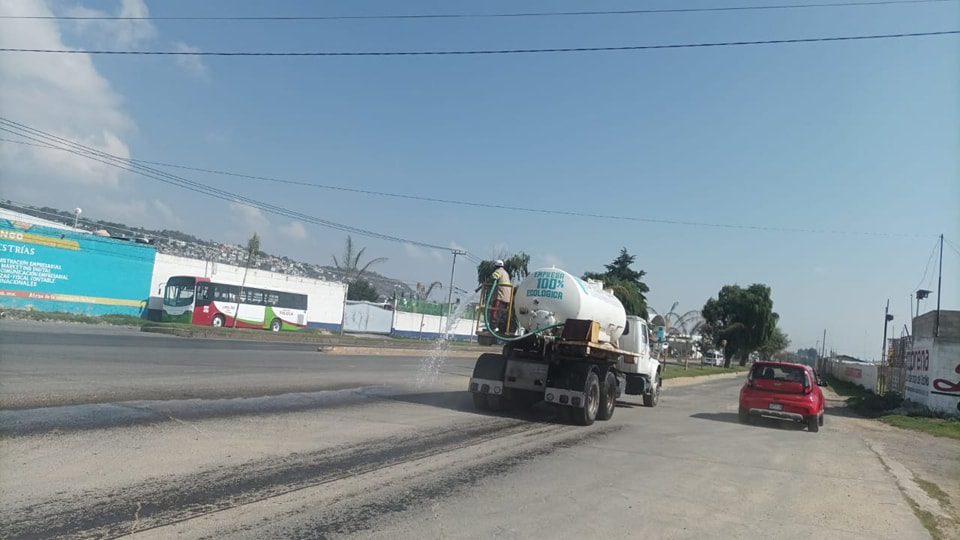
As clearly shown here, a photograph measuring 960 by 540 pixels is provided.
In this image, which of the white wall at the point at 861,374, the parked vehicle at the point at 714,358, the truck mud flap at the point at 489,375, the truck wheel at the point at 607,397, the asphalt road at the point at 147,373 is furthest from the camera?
the parked vehicle at the point at 714,358

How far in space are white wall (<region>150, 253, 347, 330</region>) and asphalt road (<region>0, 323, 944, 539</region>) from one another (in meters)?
37.4

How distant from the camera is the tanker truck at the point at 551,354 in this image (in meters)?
13.5

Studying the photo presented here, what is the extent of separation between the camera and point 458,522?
597 centimetres

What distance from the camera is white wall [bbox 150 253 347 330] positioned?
49625mm

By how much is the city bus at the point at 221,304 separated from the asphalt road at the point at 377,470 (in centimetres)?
2895

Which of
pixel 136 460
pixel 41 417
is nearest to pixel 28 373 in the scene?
pixel 41 417

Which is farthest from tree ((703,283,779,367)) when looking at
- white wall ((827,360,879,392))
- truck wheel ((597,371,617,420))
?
truck wheel ((597,371,617,420))

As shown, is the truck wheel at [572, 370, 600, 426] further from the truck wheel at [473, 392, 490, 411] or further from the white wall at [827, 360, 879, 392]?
the white wall at [827, 360, 879, 392]

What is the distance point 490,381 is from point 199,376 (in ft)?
21.9

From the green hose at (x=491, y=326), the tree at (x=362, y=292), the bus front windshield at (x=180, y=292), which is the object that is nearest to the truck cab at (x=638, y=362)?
the green hose at (x=491, y=326)

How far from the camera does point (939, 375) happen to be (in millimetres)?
22312

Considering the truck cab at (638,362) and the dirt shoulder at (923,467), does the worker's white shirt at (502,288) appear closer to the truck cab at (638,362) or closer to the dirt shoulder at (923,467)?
the truck cab at (638,362)

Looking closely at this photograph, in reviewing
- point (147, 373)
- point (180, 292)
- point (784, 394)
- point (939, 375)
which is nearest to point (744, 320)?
point (939, 375)

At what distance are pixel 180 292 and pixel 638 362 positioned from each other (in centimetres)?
3403
